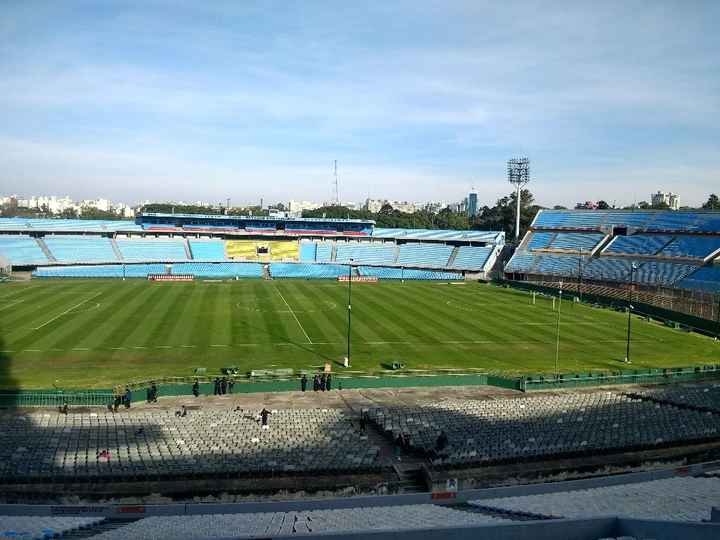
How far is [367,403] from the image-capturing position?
3212 centimetres

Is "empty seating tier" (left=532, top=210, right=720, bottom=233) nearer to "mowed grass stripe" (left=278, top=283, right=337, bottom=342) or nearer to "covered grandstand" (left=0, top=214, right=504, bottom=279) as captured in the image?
"covered grandstand" (left=0, top=214, right=504, bottom=279)

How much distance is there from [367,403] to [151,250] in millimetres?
78491

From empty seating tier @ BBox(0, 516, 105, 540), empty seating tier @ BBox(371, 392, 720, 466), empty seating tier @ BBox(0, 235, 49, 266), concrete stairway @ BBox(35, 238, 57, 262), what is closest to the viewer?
empty seating tier @ BBox(0, 516, 105, 540)

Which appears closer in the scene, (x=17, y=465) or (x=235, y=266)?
(x=17, y=465)

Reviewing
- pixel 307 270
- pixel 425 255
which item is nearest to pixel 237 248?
pixel 307 270

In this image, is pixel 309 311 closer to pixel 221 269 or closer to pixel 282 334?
pixel 282 334

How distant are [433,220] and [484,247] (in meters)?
56.6

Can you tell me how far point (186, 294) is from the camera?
71.4 meters

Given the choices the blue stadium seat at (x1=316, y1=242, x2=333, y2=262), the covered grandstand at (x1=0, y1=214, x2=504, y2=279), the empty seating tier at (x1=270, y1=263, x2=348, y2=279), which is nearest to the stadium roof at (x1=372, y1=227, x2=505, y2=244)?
the covered grandstand at (x1=0, y1=214, x2=504, y2=279)

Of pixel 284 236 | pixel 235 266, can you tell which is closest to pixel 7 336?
pixel 235 266

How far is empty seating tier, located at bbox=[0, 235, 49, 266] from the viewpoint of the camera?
281ft

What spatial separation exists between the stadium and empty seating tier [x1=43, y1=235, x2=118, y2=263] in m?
5.63

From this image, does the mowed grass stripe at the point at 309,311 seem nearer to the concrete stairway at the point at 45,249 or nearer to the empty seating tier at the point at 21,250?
the concrete stairway at the point at 45,249

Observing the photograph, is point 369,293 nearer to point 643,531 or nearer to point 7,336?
point 7,336
